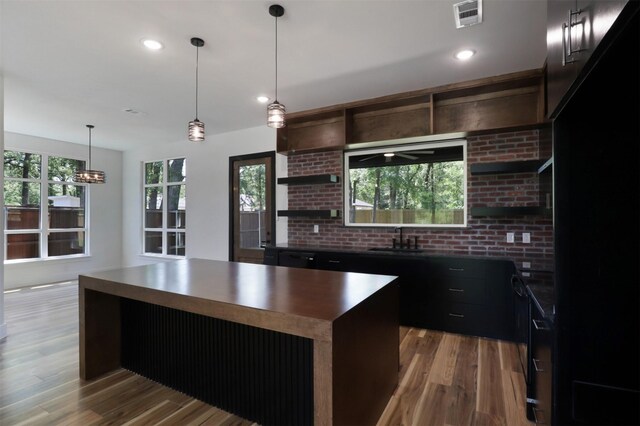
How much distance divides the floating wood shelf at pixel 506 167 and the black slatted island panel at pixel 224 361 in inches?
106

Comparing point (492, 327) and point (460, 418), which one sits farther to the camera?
point (492, 327)

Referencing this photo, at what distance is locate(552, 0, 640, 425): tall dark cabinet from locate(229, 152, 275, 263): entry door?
4.25m

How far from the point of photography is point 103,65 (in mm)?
3197

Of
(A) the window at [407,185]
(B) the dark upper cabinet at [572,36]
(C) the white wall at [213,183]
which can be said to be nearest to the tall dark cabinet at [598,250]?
(B) the dark upper cabinet at [572,36]

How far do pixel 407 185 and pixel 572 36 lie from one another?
3.14 metres

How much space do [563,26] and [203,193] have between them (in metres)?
5.77

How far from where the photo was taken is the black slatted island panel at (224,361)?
6.24 ft

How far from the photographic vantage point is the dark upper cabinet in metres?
0.85

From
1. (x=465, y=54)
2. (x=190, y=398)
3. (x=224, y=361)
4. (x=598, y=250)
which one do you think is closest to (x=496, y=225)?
(x=465, y=54)

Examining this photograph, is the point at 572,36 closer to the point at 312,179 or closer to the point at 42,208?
the point at 312,179

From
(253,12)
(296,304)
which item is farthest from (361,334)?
(253,12)

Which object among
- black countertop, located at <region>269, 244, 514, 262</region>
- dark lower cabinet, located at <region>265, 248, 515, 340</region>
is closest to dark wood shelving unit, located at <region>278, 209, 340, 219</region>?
black countertop, located at <region>269, 244, 514, 262</region>

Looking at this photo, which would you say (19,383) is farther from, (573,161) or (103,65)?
(573,161)

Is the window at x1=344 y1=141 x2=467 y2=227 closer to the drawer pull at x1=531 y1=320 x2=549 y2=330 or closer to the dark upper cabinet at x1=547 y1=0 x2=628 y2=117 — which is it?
the drawer pull at x1=531 y1=320 x2=549 y2=330
